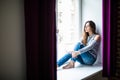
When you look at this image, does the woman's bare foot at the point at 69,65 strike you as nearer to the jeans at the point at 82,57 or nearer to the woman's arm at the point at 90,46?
the jeans at the point at 82,57

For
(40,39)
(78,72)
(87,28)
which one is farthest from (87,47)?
(40,39)

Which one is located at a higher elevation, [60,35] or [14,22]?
[14,22]

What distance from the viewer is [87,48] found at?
266 centimetres

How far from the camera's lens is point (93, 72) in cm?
244

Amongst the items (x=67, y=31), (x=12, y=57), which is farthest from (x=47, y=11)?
(x=67, y=31)

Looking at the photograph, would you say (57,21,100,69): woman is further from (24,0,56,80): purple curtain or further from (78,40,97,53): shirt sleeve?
(24,0,56,80): purple curtain

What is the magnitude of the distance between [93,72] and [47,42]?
1.00m

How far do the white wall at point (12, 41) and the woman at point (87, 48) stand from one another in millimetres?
974

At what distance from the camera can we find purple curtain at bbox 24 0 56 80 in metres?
1.65

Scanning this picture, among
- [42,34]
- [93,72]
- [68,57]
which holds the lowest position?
[93,72]

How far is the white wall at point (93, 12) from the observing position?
9.46 ft

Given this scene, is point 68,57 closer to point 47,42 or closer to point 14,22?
point 47,42

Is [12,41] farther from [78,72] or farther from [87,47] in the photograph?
[87,47]

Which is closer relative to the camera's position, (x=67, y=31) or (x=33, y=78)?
(x=33, y=78)
